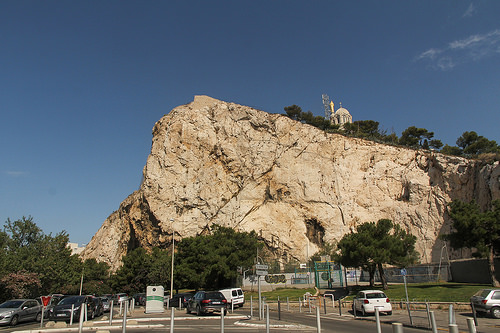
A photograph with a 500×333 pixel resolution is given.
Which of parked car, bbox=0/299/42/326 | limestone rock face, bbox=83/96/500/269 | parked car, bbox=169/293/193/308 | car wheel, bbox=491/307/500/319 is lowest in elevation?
parked car, bbox=169/293/193/308

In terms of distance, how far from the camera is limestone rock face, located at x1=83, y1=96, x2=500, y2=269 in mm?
58719

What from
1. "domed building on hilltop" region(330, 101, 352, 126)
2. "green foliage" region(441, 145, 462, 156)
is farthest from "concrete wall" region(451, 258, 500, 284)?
"domed building on hilltop" region(330, 101, 352, 126)

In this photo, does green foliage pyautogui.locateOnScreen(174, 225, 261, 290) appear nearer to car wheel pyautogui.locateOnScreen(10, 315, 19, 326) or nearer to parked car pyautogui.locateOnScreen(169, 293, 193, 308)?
parked car pyautogui.locateOnScreen(169, 293, 193, 308)

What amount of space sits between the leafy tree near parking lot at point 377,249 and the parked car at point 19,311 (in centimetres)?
2492

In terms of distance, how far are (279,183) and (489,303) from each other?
4680 centimetres

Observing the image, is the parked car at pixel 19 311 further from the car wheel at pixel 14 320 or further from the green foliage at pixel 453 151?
the green foliage at pixel 453 151

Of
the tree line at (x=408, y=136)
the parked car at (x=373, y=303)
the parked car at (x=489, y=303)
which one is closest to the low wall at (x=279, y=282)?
the parked car at (x=373, y=303)

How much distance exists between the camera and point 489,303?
665 inches

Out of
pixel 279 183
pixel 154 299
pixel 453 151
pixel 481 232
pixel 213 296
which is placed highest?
pixel 453 151

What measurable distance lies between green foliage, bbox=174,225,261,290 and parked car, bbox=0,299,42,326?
21.6m

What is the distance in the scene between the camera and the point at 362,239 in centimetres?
3183

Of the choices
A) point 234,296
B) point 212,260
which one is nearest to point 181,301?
point 234,296

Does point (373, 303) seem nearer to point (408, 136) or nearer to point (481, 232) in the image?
point (481, 232)

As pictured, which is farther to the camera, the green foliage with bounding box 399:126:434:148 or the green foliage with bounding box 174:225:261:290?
the green foliage with bounding box 399:126:434:148
